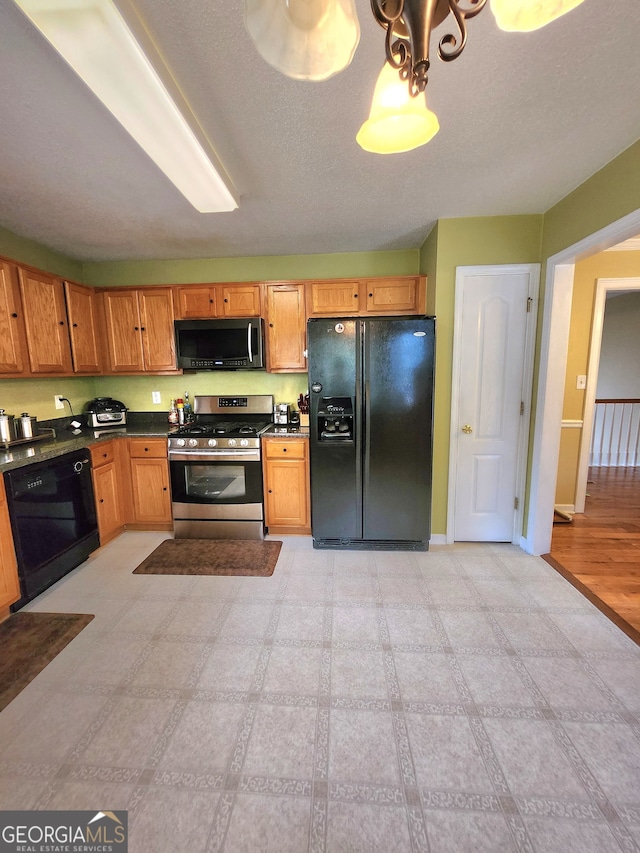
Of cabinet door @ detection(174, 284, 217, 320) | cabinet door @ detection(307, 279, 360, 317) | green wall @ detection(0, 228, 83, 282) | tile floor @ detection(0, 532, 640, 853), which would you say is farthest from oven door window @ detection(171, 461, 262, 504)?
green wall @ detection(0, 228, 83, 282)

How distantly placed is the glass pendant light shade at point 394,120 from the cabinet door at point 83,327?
9.97ft

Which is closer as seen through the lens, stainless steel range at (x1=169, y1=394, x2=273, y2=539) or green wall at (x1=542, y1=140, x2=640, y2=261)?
green wall at (x1=542, y1=140, x2=640, y2=261)

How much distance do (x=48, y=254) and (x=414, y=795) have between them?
168 inches

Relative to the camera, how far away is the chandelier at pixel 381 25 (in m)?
0.66

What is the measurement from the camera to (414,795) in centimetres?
118

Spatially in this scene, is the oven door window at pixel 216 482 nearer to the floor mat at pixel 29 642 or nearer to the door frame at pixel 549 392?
the floor mat at pixel 29 642

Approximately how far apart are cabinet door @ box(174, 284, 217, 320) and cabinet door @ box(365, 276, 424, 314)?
1.42 m

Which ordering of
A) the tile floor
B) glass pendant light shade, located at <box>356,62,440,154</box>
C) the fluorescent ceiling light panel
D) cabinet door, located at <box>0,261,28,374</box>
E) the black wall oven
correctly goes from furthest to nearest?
cabinet door, located at <box>0,261,28,374</box>
the black wall oven
the tile floor
the fluorescent ceiling light panel
glass pendant light shade, located at <box>356,62,440,154</box>

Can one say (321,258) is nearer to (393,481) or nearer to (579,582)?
(393,481)

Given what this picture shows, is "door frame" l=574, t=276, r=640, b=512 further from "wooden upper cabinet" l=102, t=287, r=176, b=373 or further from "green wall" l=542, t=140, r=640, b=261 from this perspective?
"wooden upper cabinet" l=102, t=287, r=176, b=373

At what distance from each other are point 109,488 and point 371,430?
226 centimetres

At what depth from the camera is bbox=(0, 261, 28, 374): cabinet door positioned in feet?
7.76

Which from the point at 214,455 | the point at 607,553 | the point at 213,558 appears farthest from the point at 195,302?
the point at 607,553

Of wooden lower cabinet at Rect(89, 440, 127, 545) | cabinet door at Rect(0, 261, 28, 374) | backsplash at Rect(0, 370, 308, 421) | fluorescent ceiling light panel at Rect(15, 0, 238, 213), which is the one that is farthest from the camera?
backsplash at Rect(0, 370, 308, 421)
